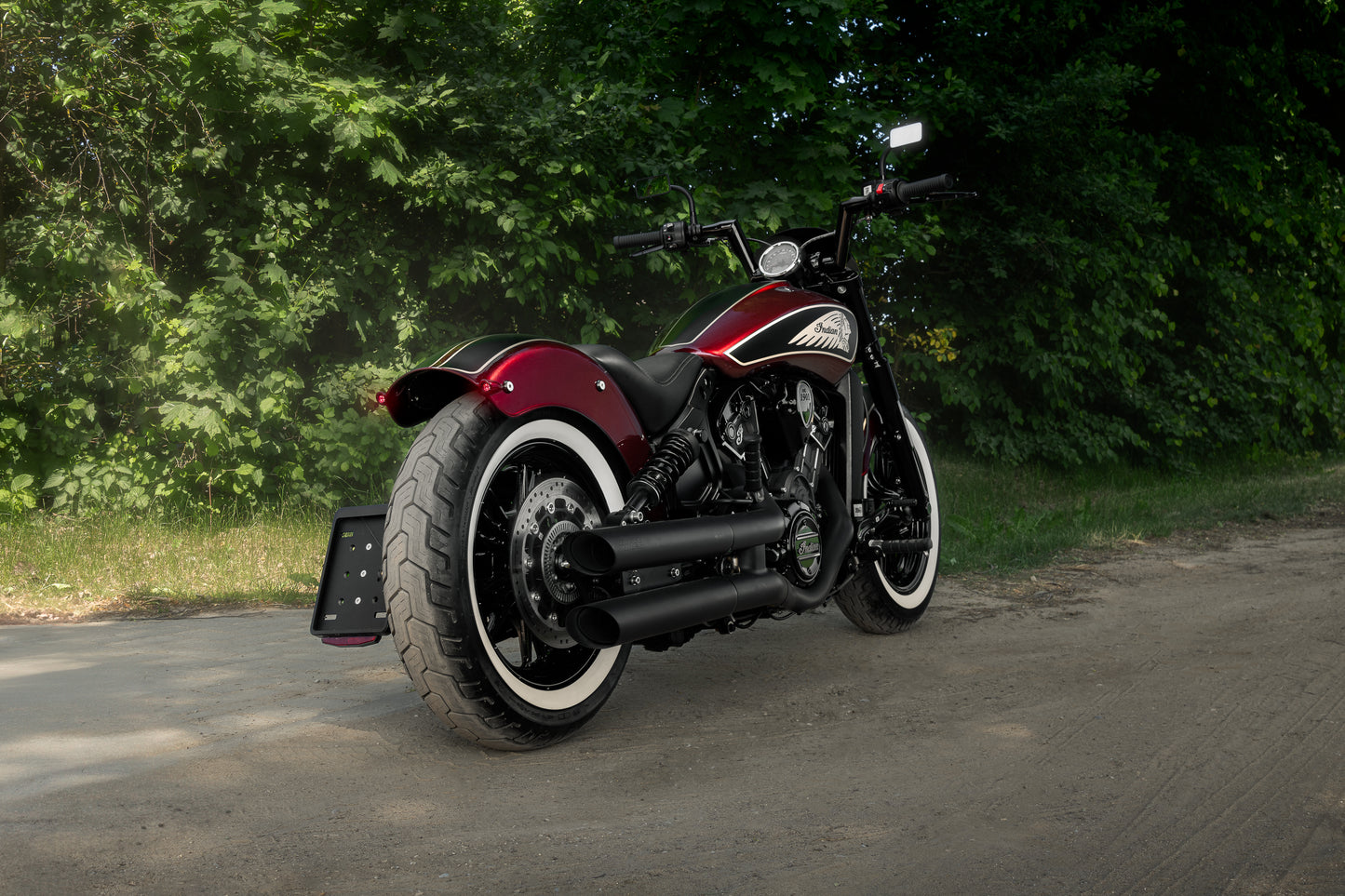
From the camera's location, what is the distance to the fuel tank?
3791 millimetres

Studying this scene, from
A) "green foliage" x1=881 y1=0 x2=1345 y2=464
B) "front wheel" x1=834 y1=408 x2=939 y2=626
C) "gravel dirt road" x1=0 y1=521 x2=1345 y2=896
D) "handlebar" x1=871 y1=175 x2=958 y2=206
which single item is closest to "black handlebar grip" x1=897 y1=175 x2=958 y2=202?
"handlebar" x1=871 y1=175 x2=958 y2=206

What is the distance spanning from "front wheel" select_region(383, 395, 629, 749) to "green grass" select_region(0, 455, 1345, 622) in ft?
9.17

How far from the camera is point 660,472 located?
3.44m

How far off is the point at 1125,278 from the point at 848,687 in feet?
27.8

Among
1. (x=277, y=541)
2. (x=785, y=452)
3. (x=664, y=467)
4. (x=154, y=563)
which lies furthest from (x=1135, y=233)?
(x=154, y=563)

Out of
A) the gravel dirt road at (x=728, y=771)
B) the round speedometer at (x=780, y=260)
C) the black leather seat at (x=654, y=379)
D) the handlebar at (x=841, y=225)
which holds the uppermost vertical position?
the handlebar at (x=841, y=225)

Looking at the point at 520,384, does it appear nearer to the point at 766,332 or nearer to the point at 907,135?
the point at 766,332

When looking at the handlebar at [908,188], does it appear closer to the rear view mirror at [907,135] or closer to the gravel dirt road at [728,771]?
the rear view mirror at [907,135]

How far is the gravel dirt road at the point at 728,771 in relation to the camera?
7.61 ft

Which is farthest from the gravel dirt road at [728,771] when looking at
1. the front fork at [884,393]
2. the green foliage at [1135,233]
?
the green foliage at [1135,233]

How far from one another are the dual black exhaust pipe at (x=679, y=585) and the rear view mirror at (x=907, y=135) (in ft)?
4.82

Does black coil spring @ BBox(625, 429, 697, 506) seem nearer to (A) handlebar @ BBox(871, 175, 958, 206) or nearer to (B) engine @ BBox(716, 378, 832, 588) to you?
(B) engine @ BBox(716, 378, 832, 588)

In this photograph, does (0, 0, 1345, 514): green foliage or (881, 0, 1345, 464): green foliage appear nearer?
(0, 0, 1345, 514): green foliage

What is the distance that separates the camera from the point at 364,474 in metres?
7.42
